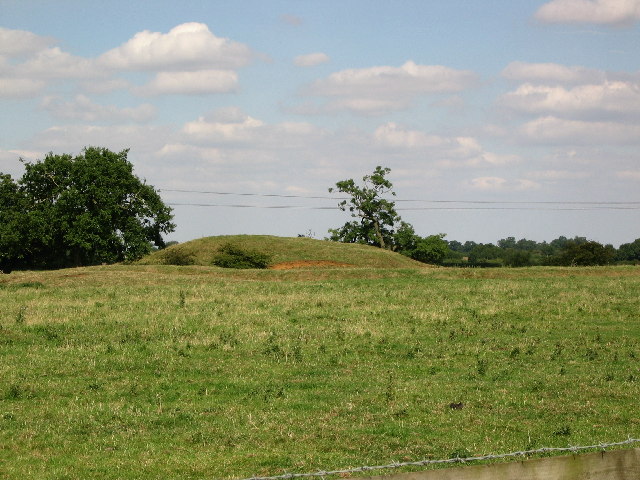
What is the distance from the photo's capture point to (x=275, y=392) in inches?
677

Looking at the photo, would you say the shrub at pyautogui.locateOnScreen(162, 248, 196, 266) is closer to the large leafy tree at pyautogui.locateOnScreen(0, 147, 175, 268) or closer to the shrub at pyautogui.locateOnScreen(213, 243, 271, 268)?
the large leafy tree at pyautogui.locateOnScreen(0, 147, 175, 268)

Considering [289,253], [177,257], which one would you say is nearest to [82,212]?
[177,257]

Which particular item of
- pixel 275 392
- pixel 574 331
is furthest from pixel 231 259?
pixel 275 392

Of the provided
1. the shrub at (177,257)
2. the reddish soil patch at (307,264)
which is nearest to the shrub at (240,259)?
the reddish soil patch at (307,264)

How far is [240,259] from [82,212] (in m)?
17.0

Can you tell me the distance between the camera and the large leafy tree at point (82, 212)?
74.3m

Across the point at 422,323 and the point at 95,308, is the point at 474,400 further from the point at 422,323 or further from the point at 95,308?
the point at 95,308

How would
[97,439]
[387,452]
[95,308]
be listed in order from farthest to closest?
[95,308]
[97,439]
[387,452]

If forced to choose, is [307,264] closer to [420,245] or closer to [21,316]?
[420,245]

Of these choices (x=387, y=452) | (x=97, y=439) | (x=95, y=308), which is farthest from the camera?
(x=95, y=308)

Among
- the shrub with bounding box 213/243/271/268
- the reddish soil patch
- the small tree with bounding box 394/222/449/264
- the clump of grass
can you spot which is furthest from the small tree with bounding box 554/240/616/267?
the clump of grass

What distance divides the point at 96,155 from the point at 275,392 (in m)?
66.8

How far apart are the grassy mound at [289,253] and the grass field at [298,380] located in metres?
→ 41.6

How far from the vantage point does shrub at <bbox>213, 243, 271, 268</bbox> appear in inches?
2813
